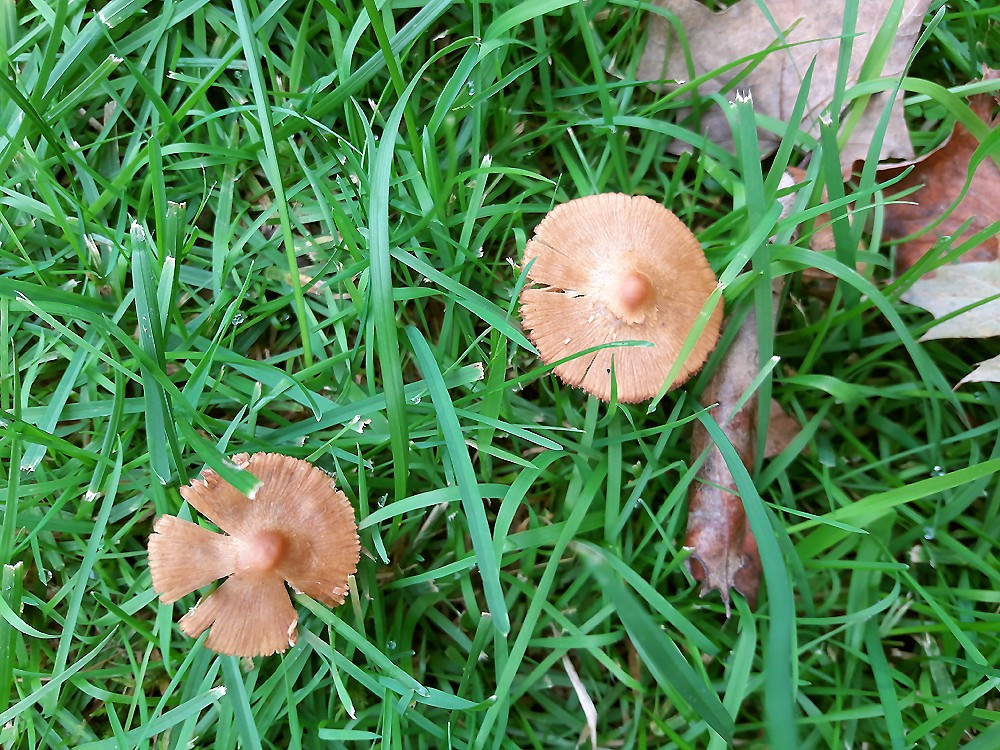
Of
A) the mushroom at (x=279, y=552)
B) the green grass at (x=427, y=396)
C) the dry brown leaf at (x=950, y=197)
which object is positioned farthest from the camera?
the dry brown leaf at (x=950, y=197)

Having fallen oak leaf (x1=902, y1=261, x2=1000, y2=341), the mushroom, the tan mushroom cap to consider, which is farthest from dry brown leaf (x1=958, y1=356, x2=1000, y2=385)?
the mushroom

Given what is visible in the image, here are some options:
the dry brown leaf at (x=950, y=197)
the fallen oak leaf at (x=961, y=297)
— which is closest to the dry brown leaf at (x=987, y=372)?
the fallen oak leaf at (x=961, y=297)

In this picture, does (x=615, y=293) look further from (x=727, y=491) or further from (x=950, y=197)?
(x=950, y=197)

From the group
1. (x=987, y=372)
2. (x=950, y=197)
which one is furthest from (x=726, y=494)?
(x=950, y=197)

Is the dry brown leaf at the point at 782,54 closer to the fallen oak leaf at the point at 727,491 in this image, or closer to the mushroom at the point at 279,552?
the fallen oak leaf at the point at 727,491

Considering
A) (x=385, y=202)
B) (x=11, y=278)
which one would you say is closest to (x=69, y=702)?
(x=11, y=278)

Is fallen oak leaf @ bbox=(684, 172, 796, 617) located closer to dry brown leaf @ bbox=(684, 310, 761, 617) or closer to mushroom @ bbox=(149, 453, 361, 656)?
dry brown leaf @ bbox=(684, 310, 761, 617)

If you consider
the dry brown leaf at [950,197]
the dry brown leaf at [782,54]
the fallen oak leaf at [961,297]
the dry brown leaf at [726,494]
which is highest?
the dry brown leaf at [782,54]
